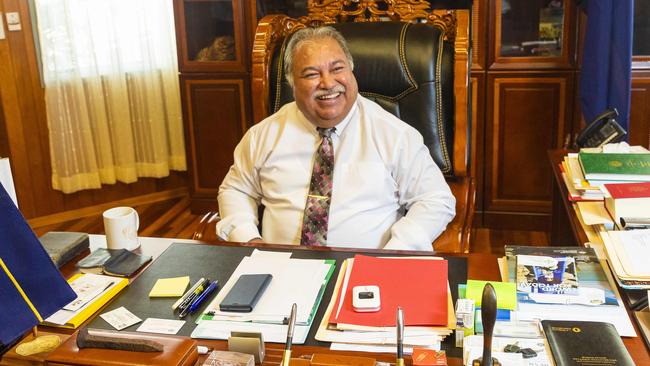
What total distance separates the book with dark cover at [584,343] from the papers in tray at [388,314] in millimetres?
163

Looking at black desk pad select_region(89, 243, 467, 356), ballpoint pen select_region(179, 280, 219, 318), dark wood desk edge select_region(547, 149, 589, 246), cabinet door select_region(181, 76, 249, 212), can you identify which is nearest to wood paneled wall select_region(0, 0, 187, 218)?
cabinet door select_region(181, 76, 249, 212)

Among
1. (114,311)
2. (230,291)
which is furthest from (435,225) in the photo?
(114,311)

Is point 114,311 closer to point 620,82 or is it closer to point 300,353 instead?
point 300,353

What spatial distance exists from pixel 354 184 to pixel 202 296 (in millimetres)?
746

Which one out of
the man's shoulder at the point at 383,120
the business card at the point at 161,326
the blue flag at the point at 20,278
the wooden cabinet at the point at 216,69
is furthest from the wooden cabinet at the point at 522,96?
the blue flag at the point at 20,278

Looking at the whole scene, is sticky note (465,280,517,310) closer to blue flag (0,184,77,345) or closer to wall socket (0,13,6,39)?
blue flag (0,184,77,345)

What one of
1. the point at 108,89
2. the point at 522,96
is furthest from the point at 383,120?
the point at 108,89

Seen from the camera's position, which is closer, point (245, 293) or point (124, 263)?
point (245, 293)

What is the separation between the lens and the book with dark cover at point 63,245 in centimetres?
143

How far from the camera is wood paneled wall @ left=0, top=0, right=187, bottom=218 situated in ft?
11.5

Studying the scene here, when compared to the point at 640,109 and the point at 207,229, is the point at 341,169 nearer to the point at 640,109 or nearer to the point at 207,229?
the point at 207,229

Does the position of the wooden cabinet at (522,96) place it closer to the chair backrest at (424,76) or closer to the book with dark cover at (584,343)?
the chair backrest at (424,76)

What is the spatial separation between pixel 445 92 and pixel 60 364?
137 centimetres

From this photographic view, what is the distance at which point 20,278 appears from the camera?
1028 mm
